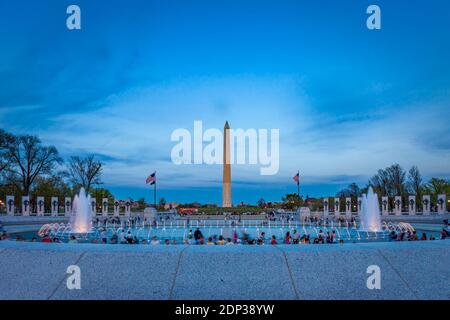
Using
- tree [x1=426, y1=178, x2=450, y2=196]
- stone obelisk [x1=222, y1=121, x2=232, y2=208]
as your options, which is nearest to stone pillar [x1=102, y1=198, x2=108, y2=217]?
stone obelisk [x1=222, y1=121, x2=232, y2=208]

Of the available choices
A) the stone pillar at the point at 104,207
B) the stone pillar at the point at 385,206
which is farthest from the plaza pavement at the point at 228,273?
the stone pillar at the point at 385,206

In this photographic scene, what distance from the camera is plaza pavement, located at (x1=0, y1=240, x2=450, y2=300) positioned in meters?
5.54

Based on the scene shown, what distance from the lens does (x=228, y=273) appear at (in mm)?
5746

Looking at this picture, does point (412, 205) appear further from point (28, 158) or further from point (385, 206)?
point (28, 158)

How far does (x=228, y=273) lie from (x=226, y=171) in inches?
2402

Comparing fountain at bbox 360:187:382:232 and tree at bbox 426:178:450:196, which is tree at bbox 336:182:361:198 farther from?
fountain at bbox 360:187:382:232

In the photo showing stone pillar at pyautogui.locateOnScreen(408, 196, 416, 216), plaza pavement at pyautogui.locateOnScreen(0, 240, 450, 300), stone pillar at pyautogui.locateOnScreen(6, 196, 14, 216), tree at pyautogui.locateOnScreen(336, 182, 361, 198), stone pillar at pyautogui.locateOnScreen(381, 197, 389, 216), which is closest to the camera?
plaza pavement at pyautogui.locateOnScreen(0, 240, 450, 300)

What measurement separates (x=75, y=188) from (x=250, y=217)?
30.4 meters

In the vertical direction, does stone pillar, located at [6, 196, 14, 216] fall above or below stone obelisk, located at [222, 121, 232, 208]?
below

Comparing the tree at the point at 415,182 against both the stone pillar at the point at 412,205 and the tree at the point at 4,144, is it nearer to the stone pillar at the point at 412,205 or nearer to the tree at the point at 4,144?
the stone pillar at the point at 412,205

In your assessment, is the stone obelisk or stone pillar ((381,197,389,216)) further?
the stone obelisk

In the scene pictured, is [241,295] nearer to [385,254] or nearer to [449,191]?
[385,254]

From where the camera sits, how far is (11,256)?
258 inches

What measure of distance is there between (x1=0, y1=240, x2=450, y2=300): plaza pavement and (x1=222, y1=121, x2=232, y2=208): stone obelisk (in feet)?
184
